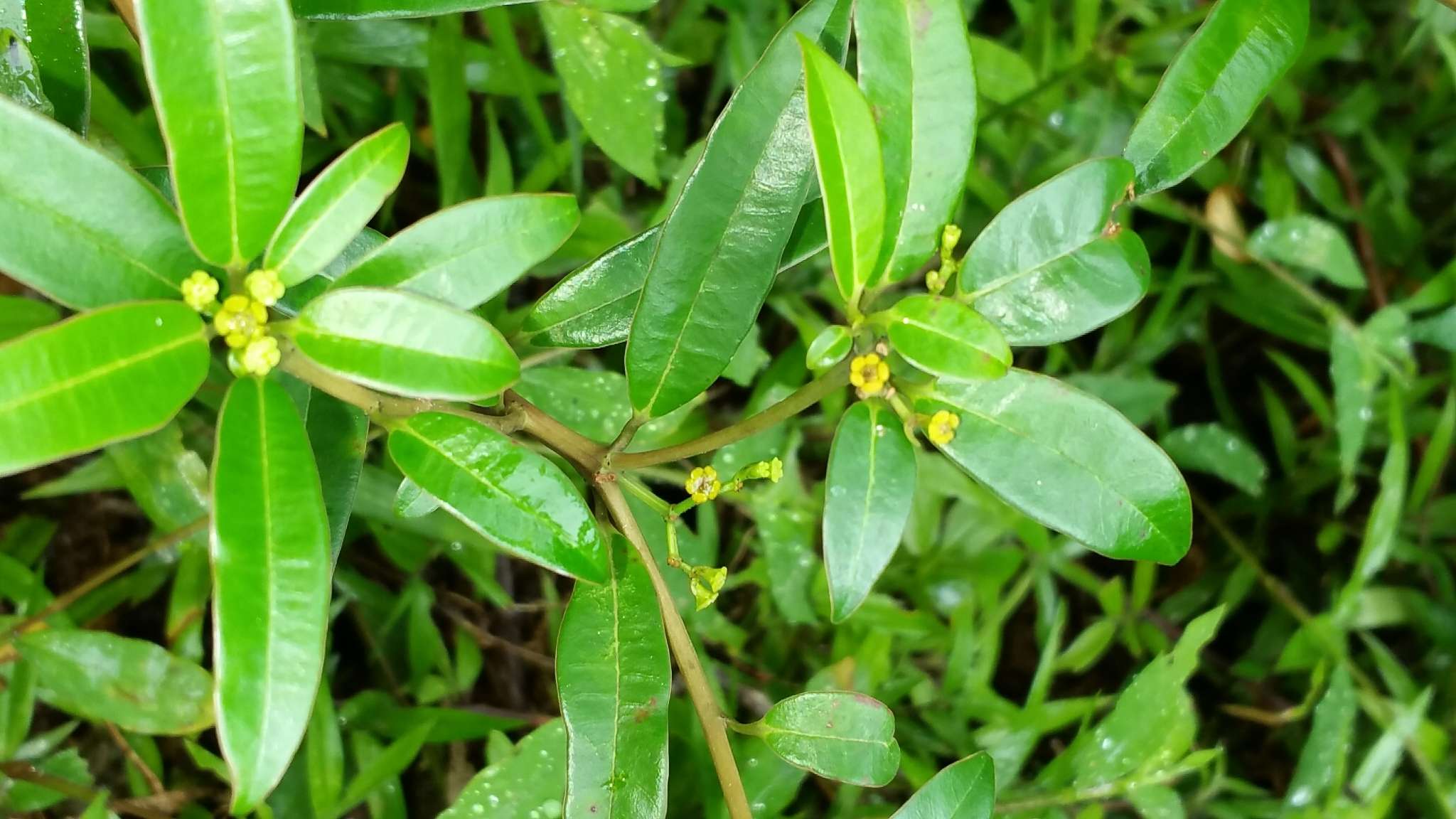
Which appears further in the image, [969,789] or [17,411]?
[969,789]

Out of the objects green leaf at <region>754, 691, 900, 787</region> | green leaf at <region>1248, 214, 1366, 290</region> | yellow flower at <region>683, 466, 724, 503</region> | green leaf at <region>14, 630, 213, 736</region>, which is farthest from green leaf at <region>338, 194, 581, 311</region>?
green leaf at <region>1248, 214, 1366, 290</region>

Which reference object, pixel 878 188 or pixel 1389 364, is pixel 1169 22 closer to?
pixel 1389 364

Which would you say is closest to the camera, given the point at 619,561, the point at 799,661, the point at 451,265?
the point at 451,265

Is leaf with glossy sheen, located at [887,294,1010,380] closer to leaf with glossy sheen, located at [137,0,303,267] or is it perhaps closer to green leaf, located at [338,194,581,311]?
green leaf, located at [338,194,581,311]

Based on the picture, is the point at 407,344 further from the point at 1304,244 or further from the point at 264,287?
the point at 1304,244

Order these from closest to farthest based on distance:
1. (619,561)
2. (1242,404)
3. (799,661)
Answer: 1. (619,561)
2. (799,661)
3. (1242,404)

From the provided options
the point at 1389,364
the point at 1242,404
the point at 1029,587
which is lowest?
the point at 1029,587

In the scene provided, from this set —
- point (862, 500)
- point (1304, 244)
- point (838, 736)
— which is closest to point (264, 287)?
point (862, 500)

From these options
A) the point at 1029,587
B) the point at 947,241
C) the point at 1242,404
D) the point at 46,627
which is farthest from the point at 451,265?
the point at 1242,404
